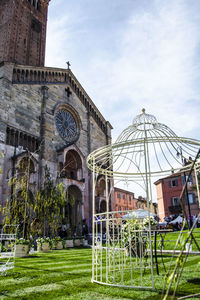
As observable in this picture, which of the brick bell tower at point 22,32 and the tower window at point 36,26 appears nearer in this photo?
the brick bell tower at point 22,32

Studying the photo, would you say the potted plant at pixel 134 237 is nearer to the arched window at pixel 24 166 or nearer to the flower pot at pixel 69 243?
the flower pot at pixel 69 243

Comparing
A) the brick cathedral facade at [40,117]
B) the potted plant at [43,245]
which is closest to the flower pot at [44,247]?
the potted plant at [43,245]

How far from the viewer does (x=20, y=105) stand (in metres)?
20.5

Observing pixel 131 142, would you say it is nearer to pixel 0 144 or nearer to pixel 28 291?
pixel 28 291

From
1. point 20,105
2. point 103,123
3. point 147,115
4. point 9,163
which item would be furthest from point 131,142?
point 103,123

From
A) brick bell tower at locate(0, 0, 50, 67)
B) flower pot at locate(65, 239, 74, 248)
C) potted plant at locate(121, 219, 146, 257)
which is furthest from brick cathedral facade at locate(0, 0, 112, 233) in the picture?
potted plant at locate(121, 219, 146, 257)

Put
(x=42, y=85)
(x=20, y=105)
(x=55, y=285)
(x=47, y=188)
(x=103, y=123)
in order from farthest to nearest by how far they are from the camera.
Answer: (x=103, y=123), (x=42, y=85), (x=20, y=105), (x=47, y=188), (x=55, y=285)

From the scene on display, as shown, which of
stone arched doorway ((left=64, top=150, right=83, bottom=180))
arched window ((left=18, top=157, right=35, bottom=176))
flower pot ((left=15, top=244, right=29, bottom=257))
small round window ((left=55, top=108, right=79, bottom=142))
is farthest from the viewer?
stone arched doorway ((left=64, top=150, right=83, bottom=180))

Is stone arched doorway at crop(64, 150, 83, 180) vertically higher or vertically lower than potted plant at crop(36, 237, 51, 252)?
higher

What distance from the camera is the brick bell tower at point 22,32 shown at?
30866mm

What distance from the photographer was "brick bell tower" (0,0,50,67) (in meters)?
30.9

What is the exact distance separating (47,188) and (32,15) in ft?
95.1

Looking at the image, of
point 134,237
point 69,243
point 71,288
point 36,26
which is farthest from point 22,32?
point 71,288

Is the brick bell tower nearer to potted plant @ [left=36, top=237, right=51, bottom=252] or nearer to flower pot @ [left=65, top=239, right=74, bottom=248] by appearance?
flower pot @ [left=65, top=239, right=74, bottom=248]
